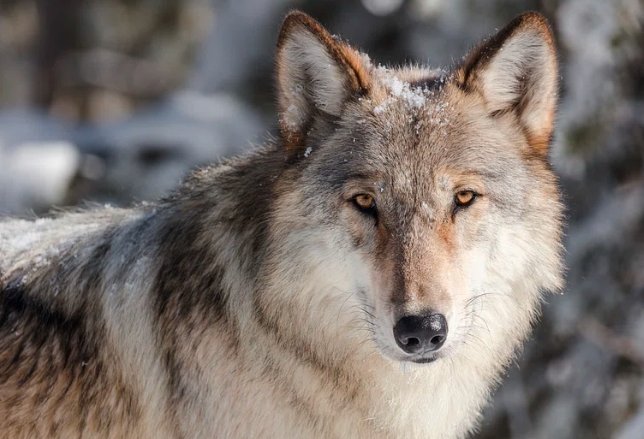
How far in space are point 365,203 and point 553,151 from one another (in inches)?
157

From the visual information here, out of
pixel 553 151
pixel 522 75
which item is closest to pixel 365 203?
pixel 522 75

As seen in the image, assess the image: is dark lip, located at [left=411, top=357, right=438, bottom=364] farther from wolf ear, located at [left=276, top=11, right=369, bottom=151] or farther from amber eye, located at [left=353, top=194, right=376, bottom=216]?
wolf ear, located at [left=276, top=11, right=369, bottom=151]

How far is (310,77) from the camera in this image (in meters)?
3.71

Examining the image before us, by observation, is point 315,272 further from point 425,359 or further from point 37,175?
point 37,175

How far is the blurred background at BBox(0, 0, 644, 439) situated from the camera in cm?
730

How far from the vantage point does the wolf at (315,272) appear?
354 centimetres

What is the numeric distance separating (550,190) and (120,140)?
7115mm

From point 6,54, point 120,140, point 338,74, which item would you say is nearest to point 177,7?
point 6,54

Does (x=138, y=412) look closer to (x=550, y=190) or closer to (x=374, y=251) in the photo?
(x=374, y=251)

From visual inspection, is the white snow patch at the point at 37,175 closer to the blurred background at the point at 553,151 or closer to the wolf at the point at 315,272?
the blurred background at the point at 553,151

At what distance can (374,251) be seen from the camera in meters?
3.45

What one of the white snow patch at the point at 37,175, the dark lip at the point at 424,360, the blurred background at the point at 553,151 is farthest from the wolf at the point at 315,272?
the white snow patch at the point at 37,175

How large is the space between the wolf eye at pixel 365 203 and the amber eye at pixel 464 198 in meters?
0.30

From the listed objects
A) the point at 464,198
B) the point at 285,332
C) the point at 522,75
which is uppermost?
the point at 522,75
